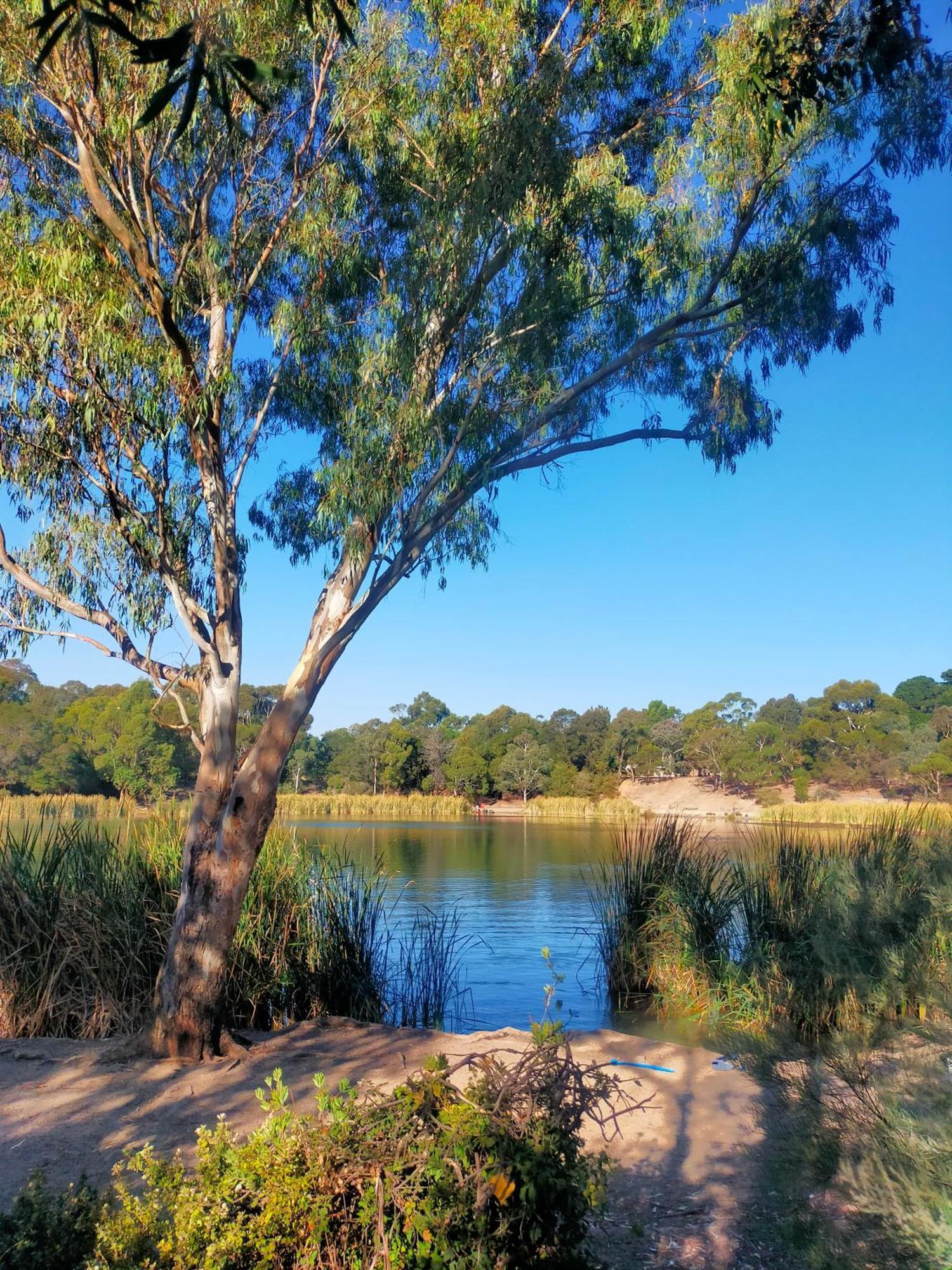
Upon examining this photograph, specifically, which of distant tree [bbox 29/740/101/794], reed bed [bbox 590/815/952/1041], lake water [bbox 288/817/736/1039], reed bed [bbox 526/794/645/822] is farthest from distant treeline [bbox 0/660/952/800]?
reed bed [bbox 590/815/952/1041]

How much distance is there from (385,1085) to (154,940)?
7.58ft

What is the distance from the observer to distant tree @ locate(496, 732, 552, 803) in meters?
47.7

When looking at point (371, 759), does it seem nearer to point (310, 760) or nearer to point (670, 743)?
point (310, 760)

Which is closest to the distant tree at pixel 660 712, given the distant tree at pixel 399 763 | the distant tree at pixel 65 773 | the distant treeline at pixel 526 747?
the distant treeline at pixel 526 747

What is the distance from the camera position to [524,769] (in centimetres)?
4753

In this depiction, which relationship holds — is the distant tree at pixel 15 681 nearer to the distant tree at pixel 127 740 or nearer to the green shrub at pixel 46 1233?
the distant tree at pixel 127 740

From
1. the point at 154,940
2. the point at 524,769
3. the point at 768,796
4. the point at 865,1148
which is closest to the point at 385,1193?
the point at 865,1148

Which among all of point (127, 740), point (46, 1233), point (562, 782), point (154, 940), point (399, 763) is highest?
point (127, 740)

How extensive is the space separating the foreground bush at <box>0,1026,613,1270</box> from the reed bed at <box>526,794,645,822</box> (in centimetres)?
3564

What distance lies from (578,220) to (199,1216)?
19.4ft

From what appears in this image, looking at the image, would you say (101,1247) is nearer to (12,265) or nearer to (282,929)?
(282,929)

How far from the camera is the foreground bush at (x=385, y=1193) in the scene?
6.38 ft

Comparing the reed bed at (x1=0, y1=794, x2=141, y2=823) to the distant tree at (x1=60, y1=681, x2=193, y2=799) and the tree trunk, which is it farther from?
the distant tree at (x1=60, y1=681, x2=193, y2=799)

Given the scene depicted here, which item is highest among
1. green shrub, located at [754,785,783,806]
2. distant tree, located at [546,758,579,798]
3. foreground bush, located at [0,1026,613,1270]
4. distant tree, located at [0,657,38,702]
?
distant tree, located at [0,657,38,702]
